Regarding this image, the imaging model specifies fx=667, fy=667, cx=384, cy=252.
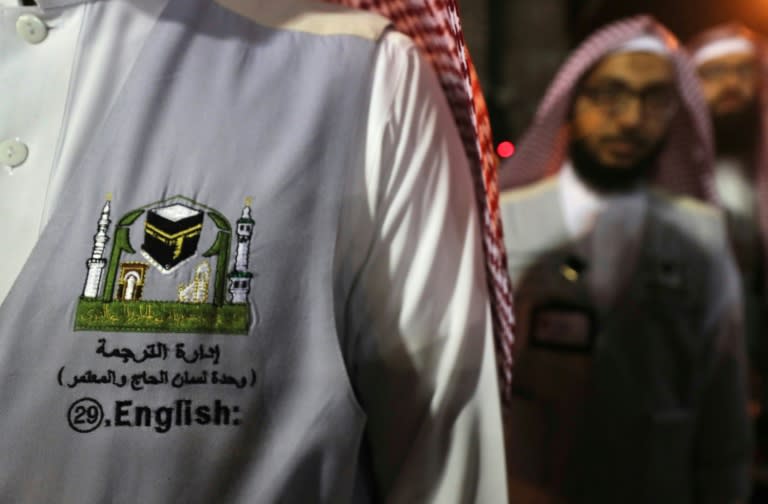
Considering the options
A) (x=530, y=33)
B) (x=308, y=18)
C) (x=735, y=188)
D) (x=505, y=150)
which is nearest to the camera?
(x=308, y=18)

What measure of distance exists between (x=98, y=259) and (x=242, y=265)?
0.42 ft

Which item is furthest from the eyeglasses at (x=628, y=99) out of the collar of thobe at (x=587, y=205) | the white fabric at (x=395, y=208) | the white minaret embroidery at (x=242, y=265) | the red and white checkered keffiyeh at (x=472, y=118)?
the white minaret embroidery at (x=242, y=265)

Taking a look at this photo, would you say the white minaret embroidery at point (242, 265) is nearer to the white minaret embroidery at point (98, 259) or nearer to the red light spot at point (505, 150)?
the white minaret embroidery at point (98, 259)

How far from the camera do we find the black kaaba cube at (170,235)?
1.99ft

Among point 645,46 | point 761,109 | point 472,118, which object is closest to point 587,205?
point 645,46

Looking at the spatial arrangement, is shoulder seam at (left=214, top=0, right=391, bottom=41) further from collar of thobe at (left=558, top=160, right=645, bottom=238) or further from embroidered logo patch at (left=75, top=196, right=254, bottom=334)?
collar of thobe at (left=558, top=160, right=645, bottom=238)

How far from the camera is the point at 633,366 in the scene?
163cm

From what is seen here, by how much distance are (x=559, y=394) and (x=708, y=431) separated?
0.40 metres

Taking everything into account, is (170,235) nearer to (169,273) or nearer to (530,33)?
(169,273)

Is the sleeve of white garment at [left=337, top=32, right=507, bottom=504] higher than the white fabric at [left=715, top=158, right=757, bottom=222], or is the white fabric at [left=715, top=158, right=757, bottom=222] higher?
the white fabric at [left=715, top=158, right=757, bottom=222]

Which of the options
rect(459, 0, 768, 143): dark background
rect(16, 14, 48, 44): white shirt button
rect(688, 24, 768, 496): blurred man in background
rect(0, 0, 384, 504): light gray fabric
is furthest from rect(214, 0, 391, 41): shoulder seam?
rect(688, 24, 768, 496): blurred man in background

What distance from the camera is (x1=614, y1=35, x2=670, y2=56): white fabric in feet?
5.37

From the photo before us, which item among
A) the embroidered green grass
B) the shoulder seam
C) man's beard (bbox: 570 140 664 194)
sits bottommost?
the embroidered green grass

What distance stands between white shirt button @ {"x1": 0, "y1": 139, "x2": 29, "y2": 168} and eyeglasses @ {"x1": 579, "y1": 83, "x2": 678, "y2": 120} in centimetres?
136
